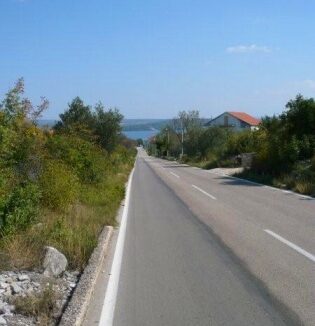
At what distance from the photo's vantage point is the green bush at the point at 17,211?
923 centimetres

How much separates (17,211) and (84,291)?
3.18 m

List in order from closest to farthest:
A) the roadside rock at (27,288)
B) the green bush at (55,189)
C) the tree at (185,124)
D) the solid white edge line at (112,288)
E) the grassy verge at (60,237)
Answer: the roadside rock at (27,288) < the solid white edge line at (112,288) < the grassy verge at (60,237) < the green bush at (55,189) < the tree at (185,124)

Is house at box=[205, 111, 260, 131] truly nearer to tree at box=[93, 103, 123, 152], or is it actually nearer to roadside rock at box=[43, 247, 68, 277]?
tree at box=[93, 103, 123, 152]

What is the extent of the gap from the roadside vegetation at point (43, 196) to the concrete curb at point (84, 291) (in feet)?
0.70

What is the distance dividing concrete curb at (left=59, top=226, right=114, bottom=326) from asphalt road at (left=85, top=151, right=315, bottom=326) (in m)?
0.27

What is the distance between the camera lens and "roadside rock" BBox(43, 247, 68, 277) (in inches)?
315

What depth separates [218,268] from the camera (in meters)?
8.48

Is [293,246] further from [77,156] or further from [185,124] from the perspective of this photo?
[185,124]

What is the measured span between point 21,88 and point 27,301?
28.4 ft

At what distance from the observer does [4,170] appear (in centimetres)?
1080

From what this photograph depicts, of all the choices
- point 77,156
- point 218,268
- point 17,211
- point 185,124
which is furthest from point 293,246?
point 185,124

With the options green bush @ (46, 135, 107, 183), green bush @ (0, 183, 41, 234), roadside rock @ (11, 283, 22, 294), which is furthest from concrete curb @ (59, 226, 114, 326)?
green bush @ (46, 135, 107, 183)

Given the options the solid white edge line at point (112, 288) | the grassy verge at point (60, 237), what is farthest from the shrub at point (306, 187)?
the solid white edge line at point (112, 288)

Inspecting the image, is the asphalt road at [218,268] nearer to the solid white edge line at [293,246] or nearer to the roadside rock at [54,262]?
the solid white edge line at [293,246]
